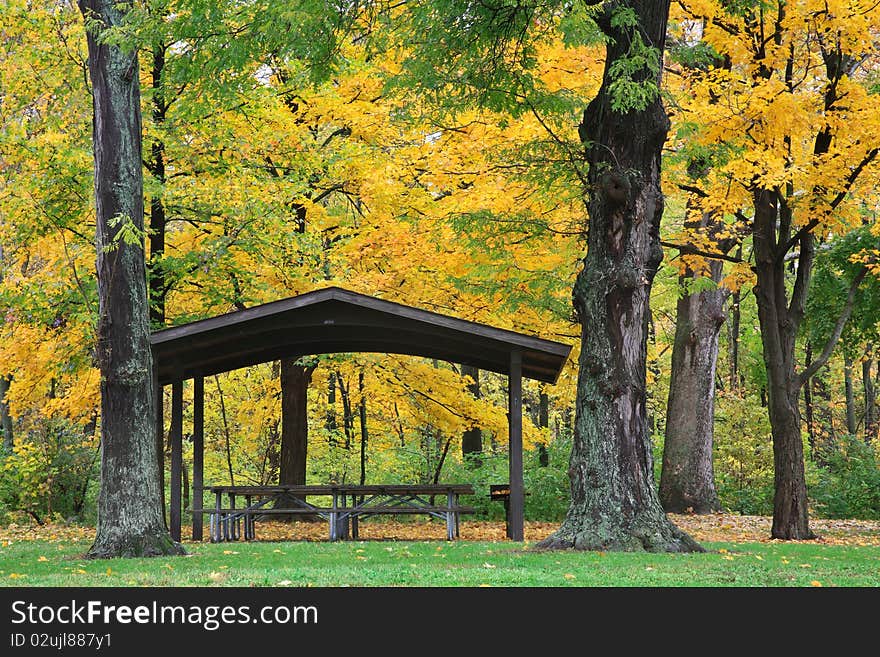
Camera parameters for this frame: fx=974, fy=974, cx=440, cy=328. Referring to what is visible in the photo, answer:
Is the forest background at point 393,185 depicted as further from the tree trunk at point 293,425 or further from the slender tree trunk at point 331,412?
the slender tree trunk at point 331,412

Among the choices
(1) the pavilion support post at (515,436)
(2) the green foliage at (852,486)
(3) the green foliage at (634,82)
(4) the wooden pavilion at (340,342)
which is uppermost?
(3) the green foliage at (634,82)

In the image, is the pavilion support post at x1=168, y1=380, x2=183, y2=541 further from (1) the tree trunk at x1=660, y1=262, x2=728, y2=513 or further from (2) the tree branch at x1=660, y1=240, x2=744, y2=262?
(1) the tree trunk at x1=660, y1=262, x2=728, y2=513

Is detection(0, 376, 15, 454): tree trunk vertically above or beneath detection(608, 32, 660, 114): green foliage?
beneath

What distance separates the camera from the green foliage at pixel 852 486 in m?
20.6

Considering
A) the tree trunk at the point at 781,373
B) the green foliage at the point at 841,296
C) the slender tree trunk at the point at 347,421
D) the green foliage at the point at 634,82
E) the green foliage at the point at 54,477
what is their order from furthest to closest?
1. the slender tree trunk at the point at 347,421
2. the green foliage at the point at 54,477
3. the green foliage at the point at 841,296
4. the tree trunk at the point at 781,373
5. the green foliage at the point at 634,82

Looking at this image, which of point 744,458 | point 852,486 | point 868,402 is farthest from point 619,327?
point 868,402

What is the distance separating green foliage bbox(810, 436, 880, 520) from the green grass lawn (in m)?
8.99

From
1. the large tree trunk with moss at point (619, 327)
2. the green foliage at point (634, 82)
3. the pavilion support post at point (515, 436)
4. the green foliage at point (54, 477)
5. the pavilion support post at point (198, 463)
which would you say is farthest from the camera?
the green foliage at point (54, 477)

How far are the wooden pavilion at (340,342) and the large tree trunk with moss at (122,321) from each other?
5.14 feet

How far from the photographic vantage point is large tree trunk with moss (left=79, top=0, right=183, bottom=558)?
10.7 metres

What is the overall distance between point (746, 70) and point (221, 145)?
8.32 m

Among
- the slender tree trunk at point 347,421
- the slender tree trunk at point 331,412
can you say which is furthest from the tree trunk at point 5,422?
the slender tree trunk at point 347,421

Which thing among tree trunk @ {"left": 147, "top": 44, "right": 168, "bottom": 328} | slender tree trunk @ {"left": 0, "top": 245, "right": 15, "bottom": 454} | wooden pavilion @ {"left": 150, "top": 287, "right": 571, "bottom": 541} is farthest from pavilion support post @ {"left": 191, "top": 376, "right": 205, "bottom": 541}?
slender tree trunk @ {"left": 0, "top": 245, "right": 15, "bottom": 454}
